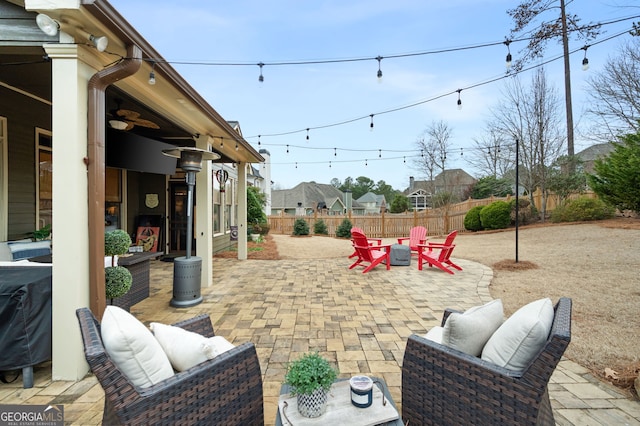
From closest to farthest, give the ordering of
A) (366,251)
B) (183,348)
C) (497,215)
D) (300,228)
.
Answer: (183,348), (366,251), (497,215), (300,228)

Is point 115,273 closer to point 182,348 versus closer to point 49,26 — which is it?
point 182,348

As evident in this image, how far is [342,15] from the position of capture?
646 centimetres

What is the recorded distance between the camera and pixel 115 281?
2629 mm

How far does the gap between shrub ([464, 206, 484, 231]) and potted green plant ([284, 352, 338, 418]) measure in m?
13.9

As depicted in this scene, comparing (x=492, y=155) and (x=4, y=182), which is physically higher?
(x=492, y=155)

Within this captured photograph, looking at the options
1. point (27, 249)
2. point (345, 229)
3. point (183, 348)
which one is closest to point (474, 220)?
point (345, 229)

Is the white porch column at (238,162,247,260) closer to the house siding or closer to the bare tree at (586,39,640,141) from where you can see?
the house siding

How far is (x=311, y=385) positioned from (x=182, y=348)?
67 cm

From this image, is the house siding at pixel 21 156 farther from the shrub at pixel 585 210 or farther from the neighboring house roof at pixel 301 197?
the neighboring house roof at pixel 301 197

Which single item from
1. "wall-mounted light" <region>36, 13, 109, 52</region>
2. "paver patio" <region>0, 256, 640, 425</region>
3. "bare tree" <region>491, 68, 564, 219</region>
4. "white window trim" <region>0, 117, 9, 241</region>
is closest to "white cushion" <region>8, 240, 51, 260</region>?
"white window trim" <region>0, 117, 9, 241</region>

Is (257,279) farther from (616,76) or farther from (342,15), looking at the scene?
(616,76)

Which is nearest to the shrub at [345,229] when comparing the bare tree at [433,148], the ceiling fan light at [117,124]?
the bare tree at [433,148]

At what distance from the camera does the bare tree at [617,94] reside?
952 cm

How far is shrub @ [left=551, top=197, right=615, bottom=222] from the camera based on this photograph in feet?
34.8
